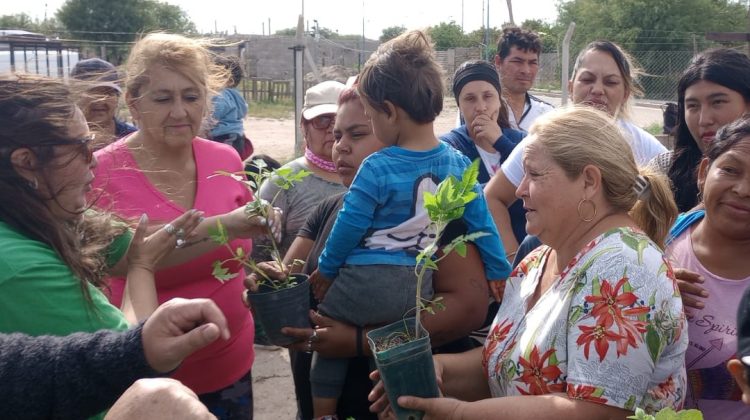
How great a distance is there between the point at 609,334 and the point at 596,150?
20.4 inches

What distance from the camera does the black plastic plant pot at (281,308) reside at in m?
2.23

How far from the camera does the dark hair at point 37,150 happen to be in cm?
171

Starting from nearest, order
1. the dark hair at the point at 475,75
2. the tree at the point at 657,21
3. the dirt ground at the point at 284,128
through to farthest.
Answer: the dark hair at the point at 475,75 → the dirt ground at the point at 284,128 → the tree at the point at 657,21

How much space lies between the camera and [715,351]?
82.0 inches

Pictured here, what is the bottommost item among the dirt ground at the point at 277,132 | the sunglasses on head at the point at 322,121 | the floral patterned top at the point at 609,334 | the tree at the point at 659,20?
the dirt ground at the point at 277,132

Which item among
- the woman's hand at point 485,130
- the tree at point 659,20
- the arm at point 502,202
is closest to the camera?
the arm at point 502,202

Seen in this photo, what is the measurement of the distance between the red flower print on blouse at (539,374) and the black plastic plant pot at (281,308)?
2.32 feet

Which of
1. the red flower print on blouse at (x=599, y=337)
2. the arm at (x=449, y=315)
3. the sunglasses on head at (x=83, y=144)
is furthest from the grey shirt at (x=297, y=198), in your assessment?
the red flower print on blouse at (x=599, y=337)

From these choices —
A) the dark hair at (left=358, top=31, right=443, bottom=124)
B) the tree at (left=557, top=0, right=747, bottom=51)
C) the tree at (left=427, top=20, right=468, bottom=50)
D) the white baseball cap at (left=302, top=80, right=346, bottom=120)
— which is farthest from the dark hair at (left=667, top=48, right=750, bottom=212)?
the tree at (left=557, top=0, right=747, bottom=51)

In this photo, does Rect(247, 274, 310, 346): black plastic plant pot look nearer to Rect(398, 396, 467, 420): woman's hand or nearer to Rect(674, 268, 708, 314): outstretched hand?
Rect(398, 396, 467, 420): woman's hand

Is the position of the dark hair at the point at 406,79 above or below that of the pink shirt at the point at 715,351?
above

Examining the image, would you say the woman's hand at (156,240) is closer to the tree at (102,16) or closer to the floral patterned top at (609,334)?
the floral patterned top at (609,334)

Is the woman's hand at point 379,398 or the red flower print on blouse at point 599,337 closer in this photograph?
the red flower print on blouse at point 599,337

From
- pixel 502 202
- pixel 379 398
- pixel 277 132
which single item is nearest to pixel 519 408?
pixel 379 398
